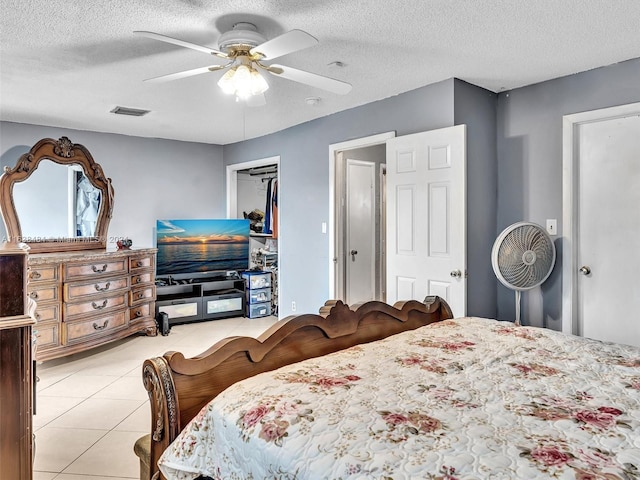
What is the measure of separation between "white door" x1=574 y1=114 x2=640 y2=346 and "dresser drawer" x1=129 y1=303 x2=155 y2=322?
159 inches

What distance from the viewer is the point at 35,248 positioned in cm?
Answer: 407

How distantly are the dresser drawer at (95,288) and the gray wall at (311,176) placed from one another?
1.73 meters

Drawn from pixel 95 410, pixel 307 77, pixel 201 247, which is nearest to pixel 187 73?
pixel 307 77

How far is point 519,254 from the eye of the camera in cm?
308

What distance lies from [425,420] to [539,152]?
292 cm

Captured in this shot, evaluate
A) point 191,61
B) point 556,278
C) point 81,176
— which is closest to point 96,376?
point 81,176

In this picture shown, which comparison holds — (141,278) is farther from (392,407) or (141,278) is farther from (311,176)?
(392,407)

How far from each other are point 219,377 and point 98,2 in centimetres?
189

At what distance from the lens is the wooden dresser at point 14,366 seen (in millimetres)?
1533

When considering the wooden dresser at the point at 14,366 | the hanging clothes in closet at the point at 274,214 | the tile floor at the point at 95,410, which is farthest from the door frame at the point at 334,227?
the wooden dresser at the point at 14,366

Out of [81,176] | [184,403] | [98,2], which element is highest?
[98,2]

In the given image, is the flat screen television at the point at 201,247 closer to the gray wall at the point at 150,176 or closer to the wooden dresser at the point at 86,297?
the gray wall at the point at 150,176

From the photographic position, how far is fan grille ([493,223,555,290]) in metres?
3.06

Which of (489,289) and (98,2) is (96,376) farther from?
(489,289)
